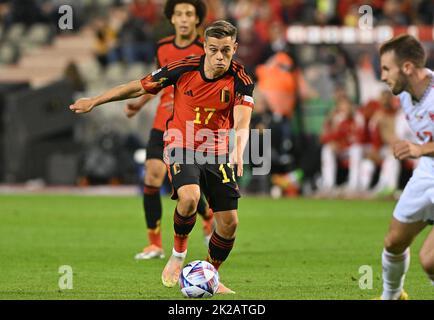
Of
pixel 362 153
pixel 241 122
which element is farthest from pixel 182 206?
pixel 362 153

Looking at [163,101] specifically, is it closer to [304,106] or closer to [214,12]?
[304,106]

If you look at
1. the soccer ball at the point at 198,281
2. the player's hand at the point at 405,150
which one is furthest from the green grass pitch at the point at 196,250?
the player's hand at the point at 405,150

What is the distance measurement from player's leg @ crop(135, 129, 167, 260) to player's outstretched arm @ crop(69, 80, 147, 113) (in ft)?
8.53

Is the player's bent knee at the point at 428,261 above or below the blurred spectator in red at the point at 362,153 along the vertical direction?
above

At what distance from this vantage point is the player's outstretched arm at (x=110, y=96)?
919cm

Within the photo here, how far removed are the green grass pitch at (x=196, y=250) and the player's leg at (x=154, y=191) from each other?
301 millimetres

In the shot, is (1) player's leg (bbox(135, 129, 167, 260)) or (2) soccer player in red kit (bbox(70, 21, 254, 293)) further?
(1) player's leg (bbox(135, 129, 167, 260))

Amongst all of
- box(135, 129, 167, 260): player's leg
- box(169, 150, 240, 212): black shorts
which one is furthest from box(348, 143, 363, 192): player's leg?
box(169, 150, 240, 212): black shorts

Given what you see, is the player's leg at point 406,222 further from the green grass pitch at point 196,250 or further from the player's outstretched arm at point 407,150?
the green grass pitch at point 196,250

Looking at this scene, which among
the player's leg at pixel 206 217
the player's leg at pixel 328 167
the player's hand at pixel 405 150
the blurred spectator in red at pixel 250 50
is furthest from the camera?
the blurred spectator in red at pixel 250 50

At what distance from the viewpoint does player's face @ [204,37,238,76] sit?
363 inches

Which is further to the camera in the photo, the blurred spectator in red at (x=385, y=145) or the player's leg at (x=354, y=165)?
the player's leg at (x=354, y=165)

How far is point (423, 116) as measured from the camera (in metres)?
8.20

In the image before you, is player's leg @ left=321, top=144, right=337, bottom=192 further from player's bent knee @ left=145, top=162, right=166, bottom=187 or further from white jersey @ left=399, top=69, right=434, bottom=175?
white jersey @ left=399, top=69, right=434, bottom=175
